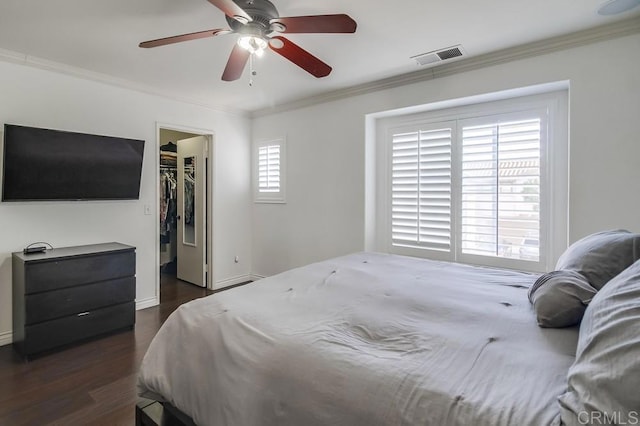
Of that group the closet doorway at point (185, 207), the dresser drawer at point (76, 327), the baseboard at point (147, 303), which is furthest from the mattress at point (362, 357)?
the closet doorway at point (185, 207)

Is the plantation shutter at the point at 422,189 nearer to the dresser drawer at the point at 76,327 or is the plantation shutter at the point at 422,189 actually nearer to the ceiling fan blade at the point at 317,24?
the ceiling fan blade at the point at 317,24

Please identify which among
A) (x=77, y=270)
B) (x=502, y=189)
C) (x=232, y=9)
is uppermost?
(x=232, y=9)

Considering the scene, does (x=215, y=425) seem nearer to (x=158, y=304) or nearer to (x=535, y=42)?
(x=158, y=304)

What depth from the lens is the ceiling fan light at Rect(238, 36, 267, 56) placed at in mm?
2049

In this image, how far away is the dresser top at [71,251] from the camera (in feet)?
9.12

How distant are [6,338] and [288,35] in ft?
11.9

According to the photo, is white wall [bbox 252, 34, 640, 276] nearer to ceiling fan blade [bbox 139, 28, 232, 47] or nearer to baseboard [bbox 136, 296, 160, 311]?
baseboard [bbox 136, 296, 160, 311]

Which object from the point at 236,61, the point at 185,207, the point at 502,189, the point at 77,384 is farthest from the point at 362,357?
the point at 185,207

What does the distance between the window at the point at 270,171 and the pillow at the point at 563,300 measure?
3570 millimetres

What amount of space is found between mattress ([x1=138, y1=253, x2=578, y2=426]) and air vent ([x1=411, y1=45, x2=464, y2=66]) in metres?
2.00

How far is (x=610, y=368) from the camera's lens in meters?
0.77

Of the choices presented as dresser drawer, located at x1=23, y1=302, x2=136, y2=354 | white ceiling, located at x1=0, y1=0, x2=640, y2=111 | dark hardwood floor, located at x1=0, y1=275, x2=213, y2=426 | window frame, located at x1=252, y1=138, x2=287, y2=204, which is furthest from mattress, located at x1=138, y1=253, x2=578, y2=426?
window frame, located at x1=252, y1=138, x2=287, y2=204

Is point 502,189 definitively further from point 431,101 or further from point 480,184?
point 431,101

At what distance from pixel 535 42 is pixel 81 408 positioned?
13.9 feet
